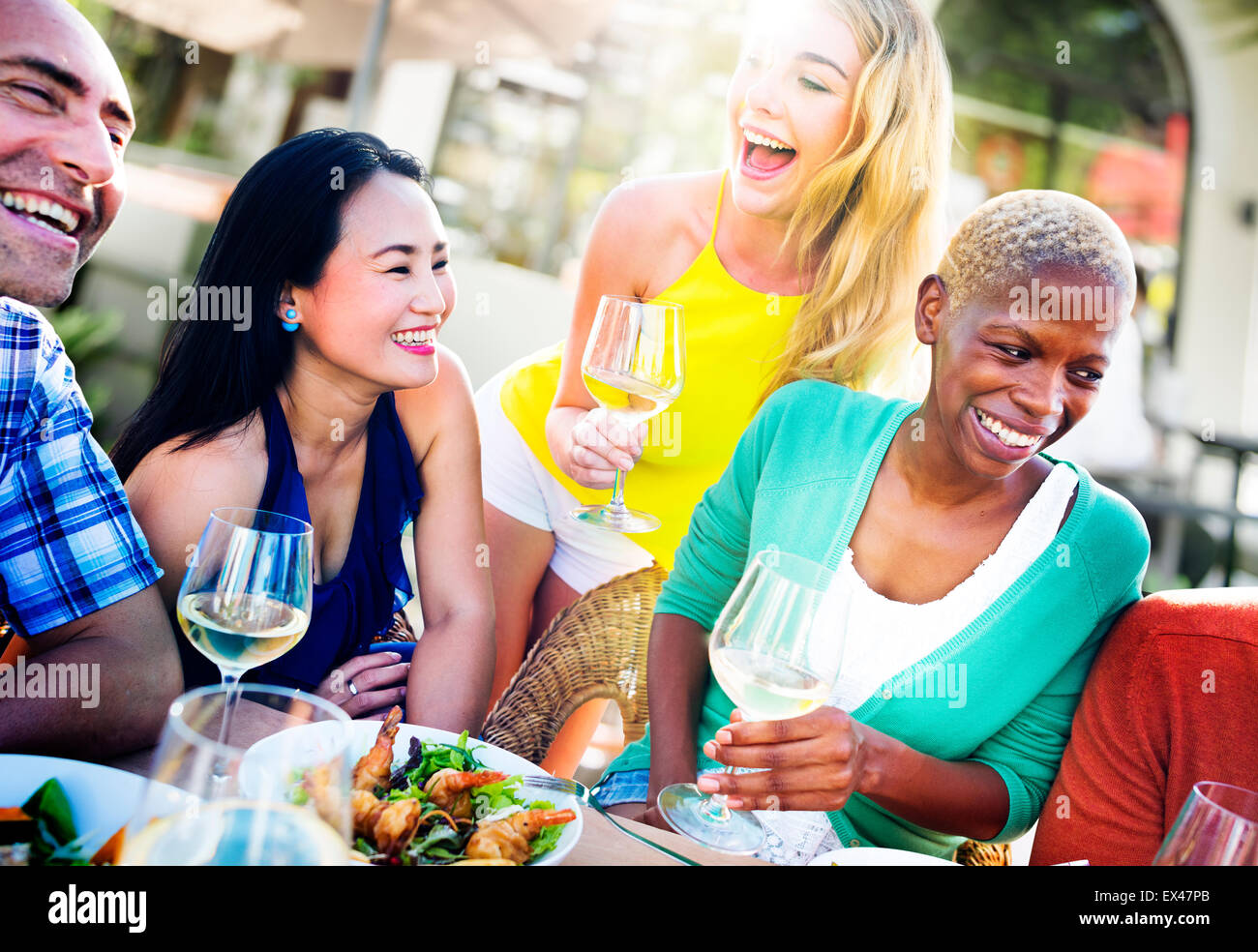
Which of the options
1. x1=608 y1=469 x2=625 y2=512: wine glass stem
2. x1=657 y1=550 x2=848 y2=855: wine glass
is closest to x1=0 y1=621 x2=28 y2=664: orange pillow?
x1=608 y1=469 x2=625 y2=512: wine glass stem

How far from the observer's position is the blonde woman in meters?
2.01

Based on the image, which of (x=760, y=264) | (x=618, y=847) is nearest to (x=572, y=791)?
(x=618, y=847)

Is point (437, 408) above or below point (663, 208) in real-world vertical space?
below

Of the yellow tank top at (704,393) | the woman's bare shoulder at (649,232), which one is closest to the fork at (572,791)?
the yellow tank top at (704,393)

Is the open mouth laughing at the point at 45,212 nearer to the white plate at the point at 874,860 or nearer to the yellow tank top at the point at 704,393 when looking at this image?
the yellow tank top at the point at 704,393

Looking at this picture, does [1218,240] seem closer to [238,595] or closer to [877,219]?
[877,219]

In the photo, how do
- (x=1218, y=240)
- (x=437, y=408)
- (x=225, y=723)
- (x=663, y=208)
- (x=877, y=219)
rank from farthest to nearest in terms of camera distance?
(x=1218, y=240) → (x=663, y=208) → (x=877, y=219) → (x=437, y=408) → (x=225, y=723)

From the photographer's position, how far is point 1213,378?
21.0 ft

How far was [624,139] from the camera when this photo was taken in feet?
16.3

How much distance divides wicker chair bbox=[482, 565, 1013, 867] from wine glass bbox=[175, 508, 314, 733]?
109 cm

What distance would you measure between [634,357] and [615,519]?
322 millimetres

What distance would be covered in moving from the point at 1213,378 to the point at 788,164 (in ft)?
18.0

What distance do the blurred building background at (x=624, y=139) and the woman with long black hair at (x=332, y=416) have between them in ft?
1.25

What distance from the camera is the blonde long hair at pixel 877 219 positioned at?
6.63 ft
